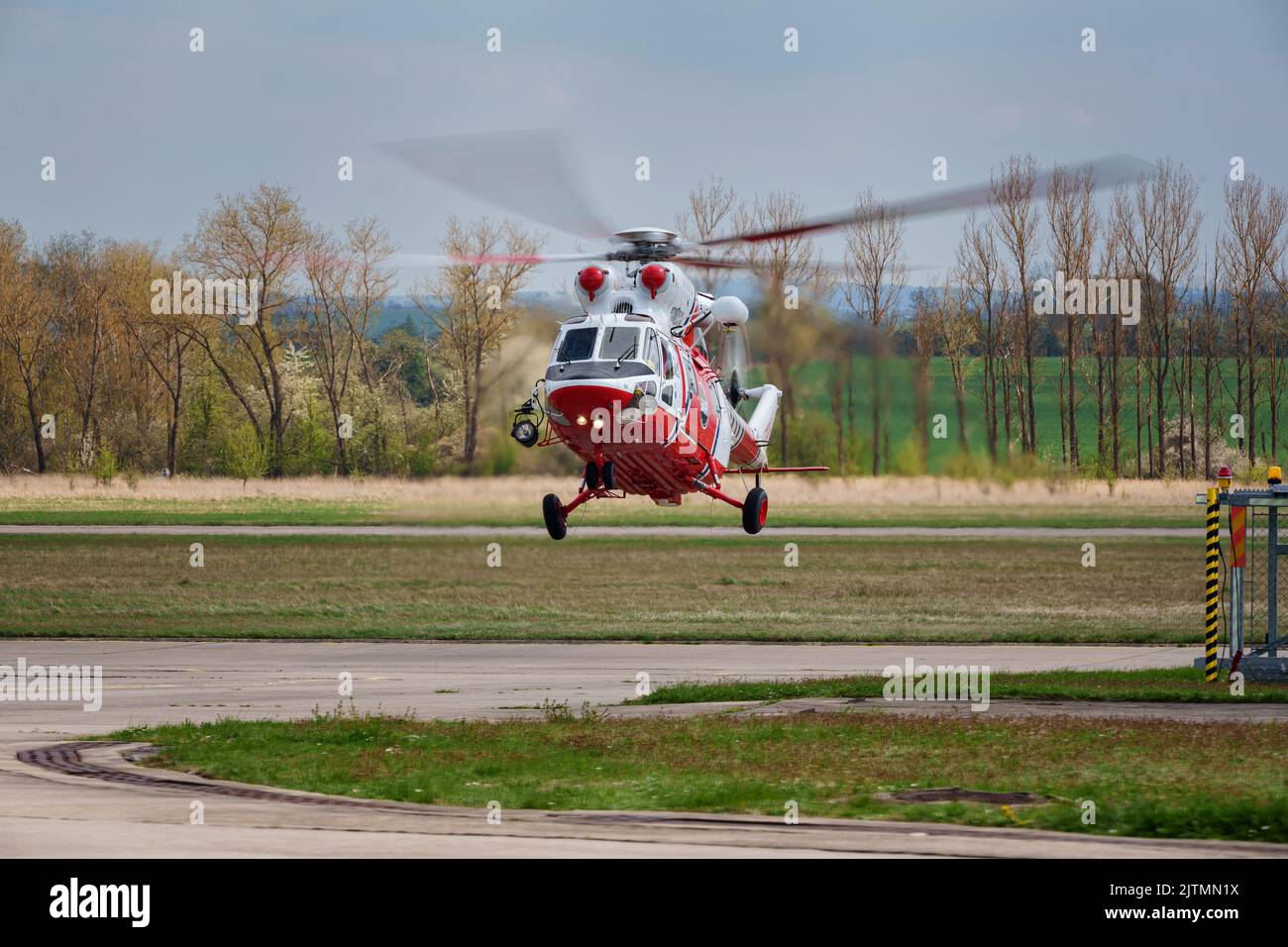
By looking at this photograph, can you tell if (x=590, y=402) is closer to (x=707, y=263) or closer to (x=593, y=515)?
(x=707, y=263)

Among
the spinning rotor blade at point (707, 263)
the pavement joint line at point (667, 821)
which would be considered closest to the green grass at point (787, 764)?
the pavement joint line at point (667, 821)

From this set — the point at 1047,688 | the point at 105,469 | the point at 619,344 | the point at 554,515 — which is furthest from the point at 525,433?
the point at 105,469

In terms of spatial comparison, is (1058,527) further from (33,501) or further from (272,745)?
(272,745)

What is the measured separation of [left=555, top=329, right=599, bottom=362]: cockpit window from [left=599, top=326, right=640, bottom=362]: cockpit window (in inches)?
7.0

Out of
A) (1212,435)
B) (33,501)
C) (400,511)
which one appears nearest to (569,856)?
(400,511)

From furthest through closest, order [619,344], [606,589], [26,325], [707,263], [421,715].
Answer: [26,325] < [606,589] < [421,715] < [707,263] < [619,344]

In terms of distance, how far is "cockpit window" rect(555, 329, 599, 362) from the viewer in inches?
923

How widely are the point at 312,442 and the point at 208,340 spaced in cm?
1089

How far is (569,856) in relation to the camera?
1495 centimetres

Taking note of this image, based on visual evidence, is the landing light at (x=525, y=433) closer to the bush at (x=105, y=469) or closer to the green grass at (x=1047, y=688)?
the green grass at (x=1047, y=688)

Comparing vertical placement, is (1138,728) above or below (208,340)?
below

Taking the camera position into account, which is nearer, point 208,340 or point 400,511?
point 400,511

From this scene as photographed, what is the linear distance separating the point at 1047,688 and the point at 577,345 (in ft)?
36.4

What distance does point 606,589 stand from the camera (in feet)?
179
